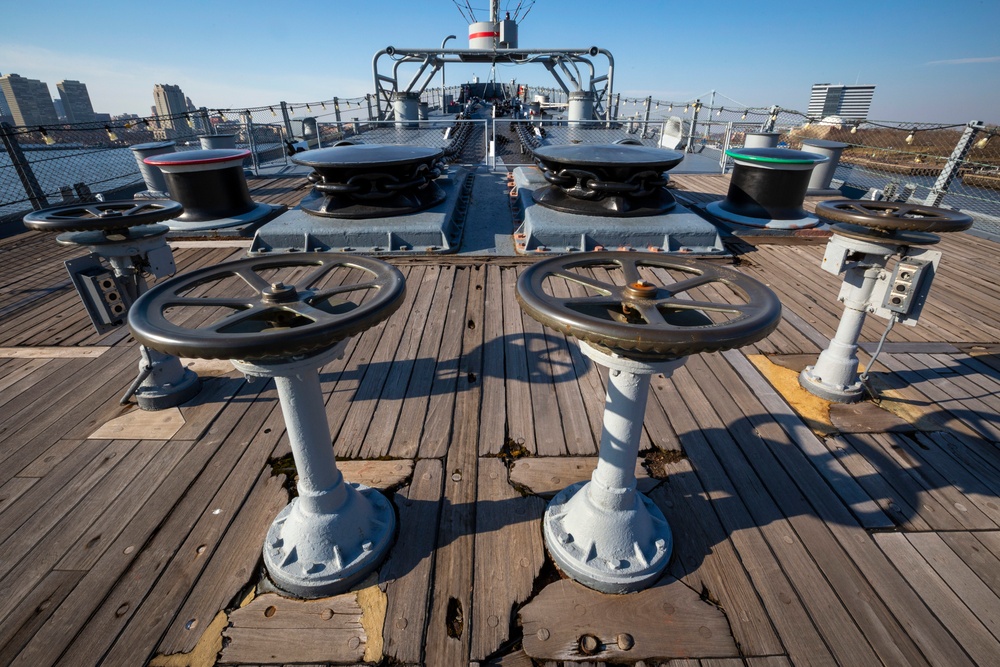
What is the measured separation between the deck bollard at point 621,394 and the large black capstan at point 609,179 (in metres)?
3.70

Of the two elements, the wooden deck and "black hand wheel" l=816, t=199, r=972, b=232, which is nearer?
the wooden deck

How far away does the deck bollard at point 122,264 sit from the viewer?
2.56m

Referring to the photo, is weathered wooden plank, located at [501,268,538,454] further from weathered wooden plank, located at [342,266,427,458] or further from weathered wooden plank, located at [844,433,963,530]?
weathered wooden plank, located at [844,433,963,530]

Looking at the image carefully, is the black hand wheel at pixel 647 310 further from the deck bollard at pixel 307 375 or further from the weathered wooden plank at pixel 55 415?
the weathered wooden plank at pixel 55 415

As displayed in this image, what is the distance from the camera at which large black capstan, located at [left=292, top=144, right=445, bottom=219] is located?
215 inches

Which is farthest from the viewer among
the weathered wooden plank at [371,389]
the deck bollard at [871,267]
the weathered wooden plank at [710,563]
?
the weathered wooden plank at [371,389]

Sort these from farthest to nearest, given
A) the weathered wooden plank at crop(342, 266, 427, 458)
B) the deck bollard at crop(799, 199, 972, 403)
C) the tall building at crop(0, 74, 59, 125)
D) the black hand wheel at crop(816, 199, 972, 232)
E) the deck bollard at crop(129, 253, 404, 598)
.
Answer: the tall building at crop(0, 74, 59, 125), the weathered wooden plank at crop(342, 266, 427, 458), the deck bollard at crop(799, 199, 972, 403), the black hand wheel at crop(816, 199, 972, 232), the deck bollard at crop(129, 253, 404, 598)

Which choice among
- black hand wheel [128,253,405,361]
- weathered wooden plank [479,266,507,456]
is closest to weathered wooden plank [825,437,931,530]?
weathered wooden plank [479,266,507,456]

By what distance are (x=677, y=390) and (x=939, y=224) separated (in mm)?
1630

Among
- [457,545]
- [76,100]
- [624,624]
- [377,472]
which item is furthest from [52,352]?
[76,100]

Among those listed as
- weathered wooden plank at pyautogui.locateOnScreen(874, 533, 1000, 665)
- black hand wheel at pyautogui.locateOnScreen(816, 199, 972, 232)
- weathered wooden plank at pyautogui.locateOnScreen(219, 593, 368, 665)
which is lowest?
weathered wooden plank at pyautogui.locateOnScreen(874, 533, 1000, 665)

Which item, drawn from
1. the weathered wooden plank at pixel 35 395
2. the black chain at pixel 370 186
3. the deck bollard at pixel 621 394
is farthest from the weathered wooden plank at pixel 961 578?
the black chain at pixel 370 186

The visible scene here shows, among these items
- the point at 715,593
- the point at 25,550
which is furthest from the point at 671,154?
the point at 25,550

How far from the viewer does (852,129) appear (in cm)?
812
